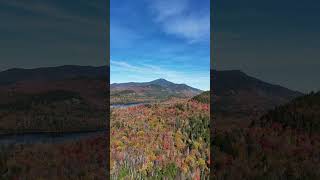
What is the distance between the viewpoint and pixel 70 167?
9.59 metres

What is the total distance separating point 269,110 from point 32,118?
8.86 m

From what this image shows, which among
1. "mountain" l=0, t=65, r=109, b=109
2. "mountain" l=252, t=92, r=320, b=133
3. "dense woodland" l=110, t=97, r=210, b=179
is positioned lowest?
"dense woodland" l=110, t=97, r=210, b=179

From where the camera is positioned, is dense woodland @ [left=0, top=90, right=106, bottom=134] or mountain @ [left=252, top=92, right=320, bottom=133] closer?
mountain @ [left=252, top=92, right=320, bottom=133]

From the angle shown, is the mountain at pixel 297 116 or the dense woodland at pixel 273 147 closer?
the dense woodland at pixel 273 147

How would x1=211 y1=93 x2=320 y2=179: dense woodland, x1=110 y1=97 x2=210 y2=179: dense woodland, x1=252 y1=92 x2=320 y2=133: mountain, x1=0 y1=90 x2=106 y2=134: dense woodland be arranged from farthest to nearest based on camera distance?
x1=0 y1=90 x2=106 y2=134: dense woodland → x1=252 y1=92 x2=320 y2=133: mountain → x1=110 y1=97 x2=210 y2=179: dense woodland → x1=211 y1=93 x2=320 y2=179: dense woodland

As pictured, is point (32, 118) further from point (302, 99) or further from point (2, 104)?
point (302, 99)

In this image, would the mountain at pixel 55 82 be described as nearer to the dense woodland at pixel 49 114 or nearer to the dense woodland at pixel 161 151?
the dense woodland at pixel 49 114

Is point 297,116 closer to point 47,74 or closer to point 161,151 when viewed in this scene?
point 161,151

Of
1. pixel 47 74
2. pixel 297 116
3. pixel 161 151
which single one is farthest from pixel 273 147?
pixel 47 74

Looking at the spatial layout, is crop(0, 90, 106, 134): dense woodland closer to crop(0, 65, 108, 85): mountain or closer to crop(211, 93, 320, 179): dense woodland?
crop(0, 65, 108, 85): mountain

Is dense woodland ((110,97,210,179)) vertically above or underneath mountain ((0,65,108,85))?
underneath

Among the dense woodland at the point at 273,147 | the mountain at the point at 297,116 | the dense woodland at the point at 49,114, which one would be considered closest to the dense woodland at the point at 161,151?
the dense woodland at the point at 273,147

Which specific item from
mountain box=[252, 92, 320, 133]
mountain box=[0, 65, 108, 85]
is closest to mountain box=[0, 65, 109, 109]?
mountain box=[0, 65, 108, 85]

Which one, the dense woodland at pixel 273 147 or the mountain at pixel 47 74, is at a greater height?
the mountain at pixel 47 74
